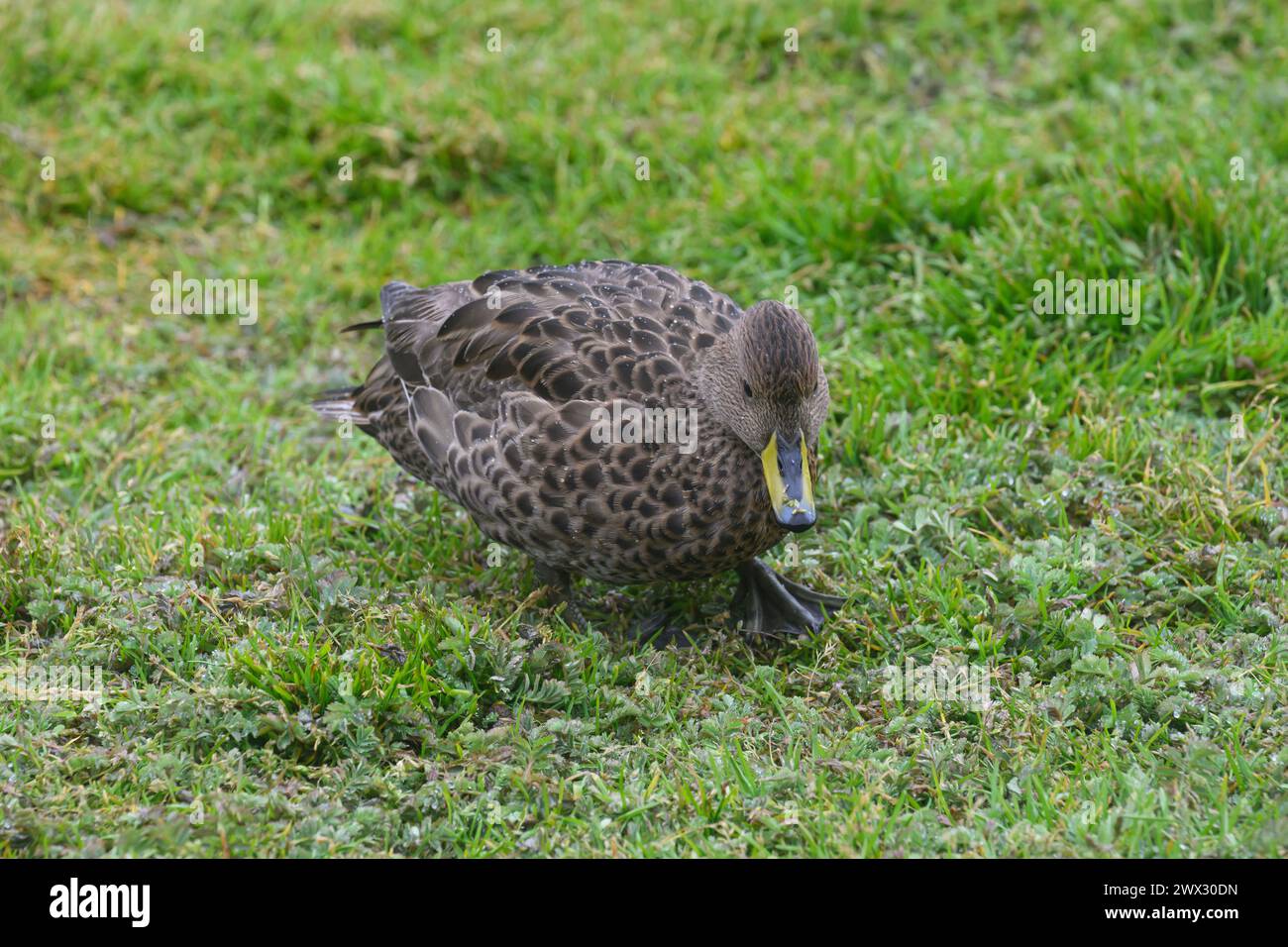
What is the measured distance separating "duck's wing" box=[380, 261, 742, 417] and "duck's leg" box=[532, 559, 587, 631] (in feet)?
1.76

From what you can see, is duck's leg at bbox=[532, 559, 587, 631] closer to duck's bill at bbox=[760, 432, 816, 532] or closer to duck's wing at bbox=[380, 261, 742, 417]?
duck's wing at bbox=[380, 261, 742, 417]

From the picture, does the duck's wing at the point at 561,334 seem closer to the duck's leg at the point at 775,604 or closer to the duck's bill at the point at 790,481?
the duck's bill at the point at 790,481

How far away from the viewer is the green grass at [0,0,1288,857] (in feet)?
12.1

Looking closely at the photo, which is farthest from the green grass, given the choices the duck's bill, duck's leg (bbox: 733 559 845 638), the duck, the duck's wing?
the duck's wing

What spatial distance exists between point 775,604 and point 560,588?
0.69m

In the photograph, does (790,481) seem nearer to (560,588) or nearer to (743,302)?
(560,588)

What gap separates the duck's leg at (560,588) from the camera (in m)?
4.55

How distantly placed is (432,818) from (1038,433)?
260cm

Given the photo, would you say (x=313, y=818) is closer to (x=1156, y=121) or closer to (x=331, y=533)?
(x=331, y=533)

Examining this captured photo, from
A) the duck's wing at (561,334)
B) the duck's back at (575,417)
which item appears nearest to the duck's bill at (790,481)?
the duck's back at (575,417)

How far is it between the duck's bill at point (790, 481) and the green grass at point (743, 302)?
51 cm

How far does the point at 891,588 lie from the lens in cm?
448

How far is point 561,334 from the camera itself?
14.7 ft
